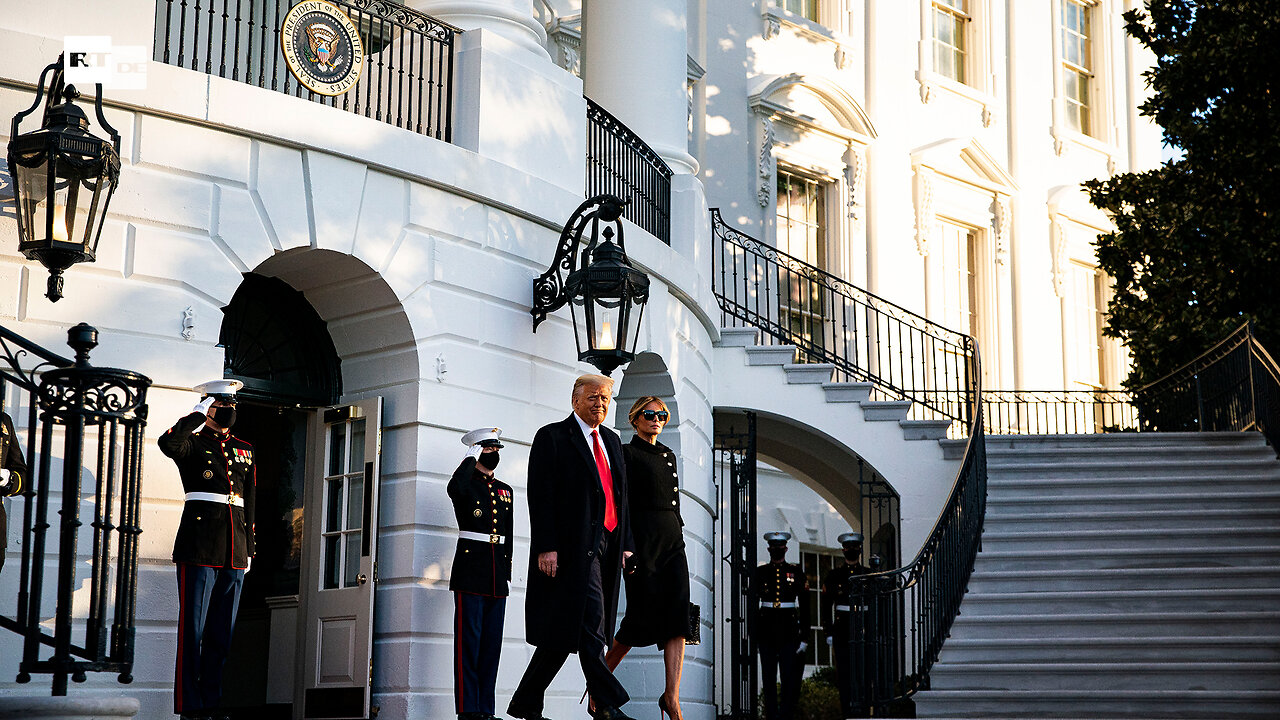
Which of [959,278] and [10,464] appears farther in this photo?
[959,278]

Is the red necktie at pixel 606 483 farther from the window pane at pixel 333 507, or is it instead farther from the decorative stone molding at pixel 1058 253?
the decorative stone molding at pixel 1058 253

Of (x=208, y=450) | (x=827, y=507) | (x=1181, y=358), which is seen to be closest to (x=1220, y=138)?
(x=1181, y=358)

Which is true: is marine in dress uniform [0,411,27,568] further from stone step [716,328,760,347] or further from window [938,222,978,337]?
window [938,222,978,337]

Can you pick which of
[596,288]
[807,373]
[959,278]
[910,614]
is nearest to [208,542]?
[596,288]

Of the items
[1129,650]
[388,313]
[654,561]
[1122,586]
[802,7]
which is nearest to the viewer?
[654,561]

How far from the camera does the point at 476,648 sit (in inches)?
364

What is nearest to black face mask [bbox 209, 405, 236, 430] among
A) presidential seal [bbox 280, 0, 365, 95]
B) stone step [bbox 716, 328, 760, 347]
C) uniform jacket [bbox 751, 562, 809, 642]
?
presidential seal [bbox 280, 0, 365, 95]

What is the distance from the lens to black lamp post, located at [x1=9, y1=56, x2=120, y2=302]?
24.7 feet

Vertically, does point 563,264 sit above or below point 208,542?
above

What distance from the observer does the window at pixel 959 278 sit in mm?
22438

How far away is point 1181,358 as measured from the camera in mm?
17406

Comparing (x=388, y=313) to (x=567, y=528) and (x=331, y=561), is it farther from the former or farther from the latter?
(x=567, y=528)

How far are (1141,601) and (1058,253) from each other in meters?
A: 13.2

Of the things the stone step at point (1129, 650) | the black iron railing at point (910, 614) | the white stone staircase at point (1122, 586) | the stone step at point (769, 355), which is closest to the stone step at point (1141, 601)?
the white stone staircase at point (1122, 586)
